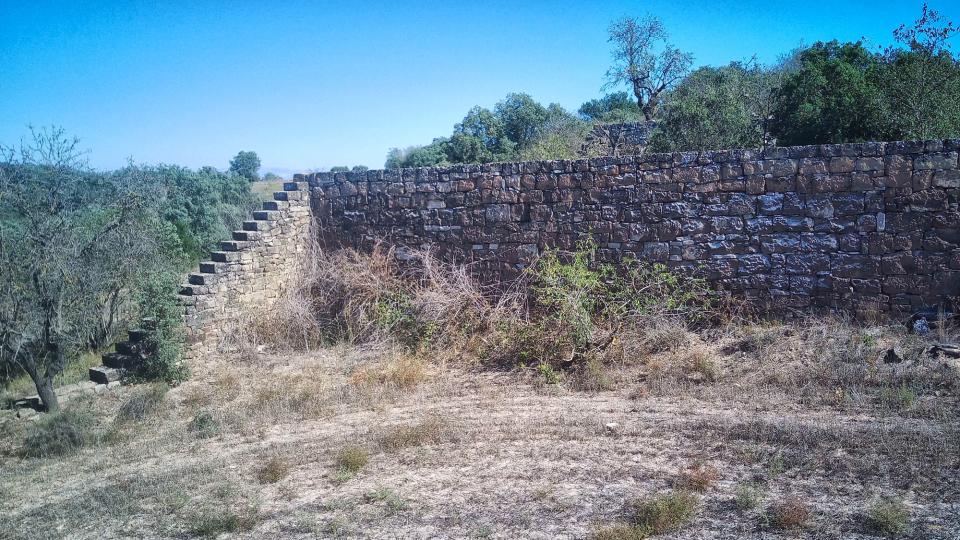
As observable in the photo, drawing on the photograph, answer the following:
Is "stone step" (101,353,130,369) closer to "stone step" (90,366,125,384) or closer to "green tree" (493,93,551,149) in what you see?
"stone step" (90,366,125,384)

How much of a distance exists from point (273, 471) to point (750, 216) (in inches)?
243

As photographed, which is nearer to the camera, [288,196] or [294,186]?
[288,196]

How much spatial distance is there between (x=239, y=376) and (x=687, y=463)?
595cm

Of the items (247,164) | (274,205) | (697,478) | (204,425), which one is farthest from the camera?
(247,164)

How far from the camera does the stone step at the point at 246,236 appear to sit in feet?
32.8

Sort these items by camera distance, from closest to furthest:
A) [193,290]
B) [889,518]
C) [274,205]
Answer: [889,518], [193,290], [274,205]

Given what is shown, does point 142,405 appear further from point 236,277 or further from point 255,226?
point 255,226

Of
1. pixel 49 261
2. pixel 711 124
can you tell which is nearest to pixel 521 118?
pixel 711 124

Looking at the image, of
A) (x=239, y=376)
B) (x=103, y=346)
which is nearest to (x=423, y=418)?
(x=239, y=376)

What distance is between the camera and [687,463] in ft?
16.1

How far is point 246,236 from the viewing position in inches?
394

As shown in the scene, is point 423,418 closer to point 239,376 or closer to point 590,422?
point 590,422

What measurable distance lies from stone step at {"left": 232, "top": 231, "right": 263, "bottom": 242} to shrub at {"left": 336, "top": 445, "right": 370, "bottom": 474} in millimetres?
5450

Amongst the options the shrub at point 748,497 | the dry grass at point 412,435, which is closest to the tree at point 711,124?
the dry grass at point 412,435
